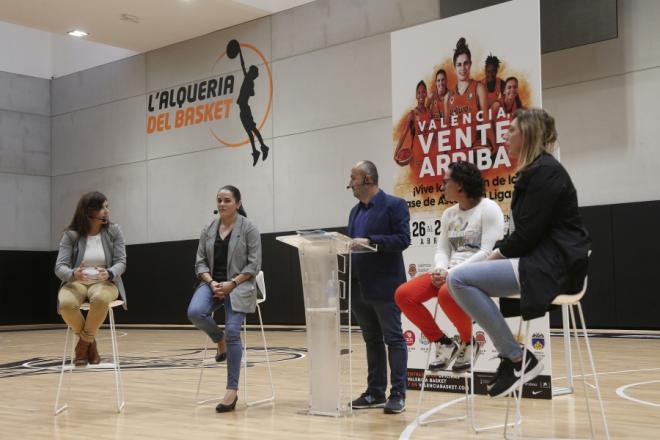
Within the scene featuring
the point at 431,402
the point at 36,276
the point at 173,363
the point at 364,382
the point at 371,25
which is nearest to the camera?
the point at 431,402

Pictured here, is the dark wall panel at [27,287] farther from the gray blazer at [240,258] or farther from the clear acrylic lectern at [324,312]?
the clear acrylic lectern at [324,312]

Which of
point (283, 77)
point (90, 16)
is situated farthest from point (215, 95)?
point (90, 16)

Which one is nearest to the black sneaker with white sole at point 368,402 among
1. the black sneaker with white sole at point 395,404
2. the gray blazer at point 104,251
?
the black sneaker with white sole at point 395,404

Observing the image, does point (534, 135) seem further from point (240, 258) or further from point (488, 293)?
point (240, 258)

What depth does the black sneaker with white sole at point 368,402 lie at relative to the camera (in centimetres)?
529

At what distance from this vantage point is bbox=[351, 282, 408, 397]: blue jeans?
5082 mm

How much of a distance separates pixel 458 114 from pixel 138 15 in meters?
9.32

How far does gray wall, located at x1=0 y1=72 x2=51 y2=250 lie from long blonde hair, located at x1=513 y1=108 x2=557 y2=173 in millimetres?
14943

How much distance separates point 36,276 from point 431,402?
1341 centimetres

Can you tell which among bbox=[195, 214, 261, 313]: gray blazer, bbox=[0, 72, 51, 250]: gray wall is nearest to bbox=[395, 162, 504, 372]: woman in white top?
bbox=[195, 214, 261, 313]: gray blazer

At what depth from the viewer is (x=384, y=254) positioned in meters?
5.18

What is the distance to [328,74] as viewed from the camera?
1341 centimetres

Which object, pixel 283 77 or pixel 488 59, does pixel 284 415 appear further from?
pixel 283 77

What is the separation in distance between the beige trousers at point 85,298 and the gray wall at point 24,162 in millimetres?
12041
